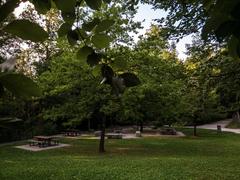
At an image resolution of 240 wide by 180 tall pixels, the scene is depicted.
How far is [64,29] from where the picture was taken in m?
1.23

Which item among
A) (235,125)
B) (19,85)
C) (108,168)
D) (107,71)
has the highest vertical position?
(235,125)

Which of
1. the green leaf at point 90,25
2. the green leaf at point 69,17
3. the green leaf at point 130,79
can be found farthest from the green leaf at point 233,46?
the green leaf at point 69,17

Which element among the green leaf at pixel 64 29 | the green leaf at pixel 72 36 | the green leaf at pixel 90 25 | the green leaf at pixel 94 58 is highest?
the green leaf at pixel 64 29

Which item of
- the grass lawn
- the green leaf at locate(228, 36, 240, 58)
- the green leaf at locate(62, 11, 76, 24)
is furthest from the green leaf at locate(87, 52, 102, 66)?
the grass lawn

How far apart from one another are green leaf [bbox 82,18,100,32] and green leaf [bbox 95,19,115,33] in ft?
0.06

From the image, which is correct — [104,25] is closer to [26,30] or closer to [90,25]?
[90,25]

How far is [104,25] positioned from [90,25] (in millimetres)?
70

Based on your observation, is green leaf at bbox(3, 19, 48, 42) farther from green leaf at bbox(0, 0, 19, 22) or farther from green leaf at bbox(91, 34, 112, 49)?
green leaf at bbox(91, 34, 112, 49)

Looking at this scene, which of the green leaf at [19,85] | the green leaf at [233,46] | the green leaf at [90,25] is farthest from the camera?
the green leaf at [90,25]

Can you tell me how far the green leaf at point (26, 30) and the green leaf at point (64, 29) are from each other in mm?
466

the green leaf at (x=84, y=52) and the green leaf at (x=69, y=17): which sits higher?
the green leaf at (x=69, y=17)

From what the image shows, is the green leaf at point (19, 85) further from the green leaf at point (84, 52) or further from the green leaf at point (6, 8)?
the green leaf at point (84, 52)

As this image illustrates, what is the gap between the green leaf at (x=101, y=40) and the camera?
1061 millimetres

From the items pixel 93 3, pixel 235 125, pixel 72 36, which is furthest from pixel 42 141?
pixel 235 125
